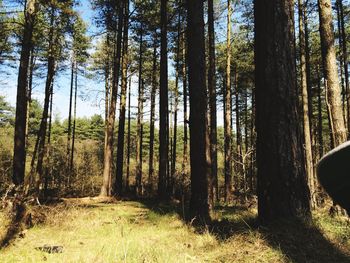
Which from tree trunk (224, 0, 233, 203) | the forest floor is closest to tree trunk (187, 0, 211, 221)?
the forest floor

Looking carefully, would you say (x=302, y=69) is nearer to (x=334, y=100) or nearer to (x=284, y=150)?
(x=334, y=100)

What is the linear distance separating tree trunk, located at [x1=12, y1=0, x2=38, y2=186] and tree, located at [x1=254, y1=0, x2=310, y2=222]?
28.8ft

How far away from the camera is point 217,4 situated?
71.4 feet

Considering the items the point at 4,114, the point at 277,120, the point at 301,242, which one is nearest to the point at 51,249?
the point at 301,242

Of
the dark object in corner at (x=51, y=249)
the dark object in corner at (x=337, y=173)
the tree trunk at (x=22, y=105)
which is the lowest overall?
the dark object in corner at (x=51, y=249)

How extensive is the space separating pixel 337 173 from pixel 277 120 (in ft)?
11.8

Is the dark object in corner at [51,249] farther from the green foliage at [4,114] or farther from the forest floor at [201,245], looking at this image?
the green foliage at [4,114]

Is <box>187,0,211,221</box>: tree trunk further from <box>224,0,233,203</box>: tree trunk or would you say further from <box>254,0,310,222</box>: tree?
<box>224,0,233,203</box>: tree trunk

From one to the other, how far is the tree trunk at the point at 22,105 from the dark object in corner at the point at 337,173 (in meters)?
11.2

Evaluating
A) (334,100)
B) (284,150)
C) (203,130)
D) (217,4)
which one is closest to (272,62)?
(284,150)

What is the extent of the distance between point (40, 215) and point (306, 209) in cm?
567

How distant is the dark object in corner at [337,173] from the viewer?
800 mm

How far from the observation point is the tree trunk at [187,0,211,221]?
→ 7527 mm

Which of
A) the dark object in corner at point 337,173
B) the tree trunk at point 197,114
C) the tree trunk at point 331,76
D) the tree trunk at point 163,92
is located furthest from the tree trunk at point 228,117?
the dark object in corner at point 337,173
